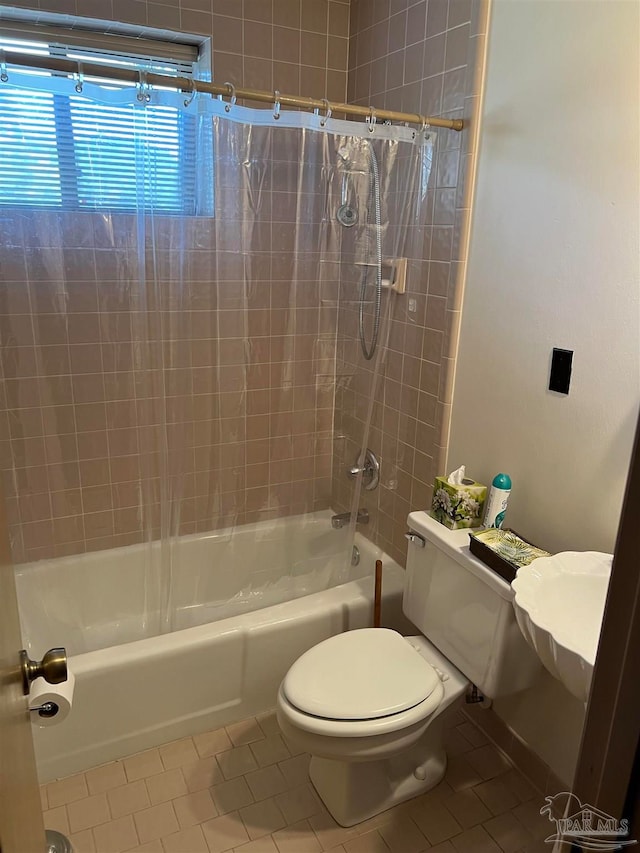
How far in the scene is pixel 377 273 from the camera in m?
2.16

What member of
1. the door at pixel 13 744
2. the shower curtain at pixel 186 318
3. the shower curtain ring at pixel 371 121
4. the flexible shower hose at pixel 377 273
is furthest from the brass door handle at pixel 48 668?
the shower curtain ring at pixel 371 121

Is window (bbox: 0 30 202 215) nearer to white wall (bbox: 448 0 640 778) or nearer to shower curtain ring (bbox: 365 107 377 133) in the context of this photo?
shower curtain ring (bbox: 365 107 377 133)

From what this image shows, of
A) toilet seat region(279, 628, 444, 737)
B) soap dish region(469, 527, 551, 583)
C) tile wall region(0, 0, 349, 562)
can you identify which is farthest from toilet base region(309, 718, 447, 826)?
tile wall region(0, 0, 349, 562)

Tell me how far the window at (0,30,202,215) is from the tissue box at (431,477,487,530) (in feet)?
3.79

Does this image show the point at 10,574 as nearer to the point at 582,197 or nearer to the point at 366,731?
the point at 366,731

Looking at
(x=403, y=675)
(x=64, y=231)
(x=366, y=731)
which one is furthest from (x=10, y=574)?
(x=64, y=231)

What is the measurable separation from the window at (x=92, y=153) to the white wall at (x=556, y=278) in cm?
92

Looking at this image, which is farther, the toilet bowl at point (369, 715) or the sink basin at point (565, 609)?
the toilet bowl at point (369, 715)

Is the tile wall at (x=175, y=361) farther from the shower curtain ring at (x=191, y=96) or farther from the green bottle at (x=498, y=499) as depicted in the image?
the green bottle at (x=498, y=499)

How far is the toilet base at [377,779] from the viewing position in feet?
5.73

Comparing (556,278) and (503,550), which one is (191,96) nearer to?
(556,278)

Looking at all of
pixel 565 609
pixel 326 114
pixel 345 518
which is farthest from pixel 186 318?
pixel 565 609

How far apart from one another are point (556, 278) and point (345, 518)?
1.22m

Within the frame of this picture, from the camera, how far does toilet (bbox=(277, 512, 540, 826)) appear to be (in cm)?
160
